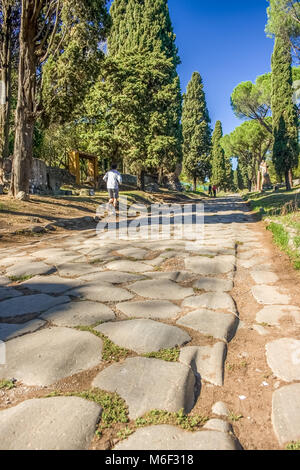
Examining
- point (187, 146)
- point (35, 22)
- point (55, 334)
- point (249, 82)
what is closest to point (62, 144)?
point (35, 22)

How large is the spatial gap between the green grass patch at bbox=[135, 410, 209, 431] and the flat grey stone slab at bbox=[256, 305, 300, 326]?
111 centimetres

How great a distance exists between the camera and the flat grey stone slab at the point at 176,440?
1.06 metres

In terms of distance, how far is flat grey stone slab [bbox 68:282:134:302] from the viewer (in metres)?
2.46

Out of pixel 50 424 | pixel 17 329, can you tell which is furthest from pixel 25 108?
pixel 50 424

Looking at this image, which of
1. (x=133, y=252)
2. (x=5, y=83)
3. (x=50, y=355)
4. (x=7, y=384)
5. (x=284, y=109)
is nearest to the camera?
(x=7, y=384)

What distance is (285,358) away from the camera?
63.7 inches

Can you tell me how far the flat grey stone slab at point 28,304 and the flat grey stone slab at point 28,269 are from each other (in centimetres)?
77

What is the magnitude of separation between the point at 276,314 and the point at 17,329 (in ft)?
6.18

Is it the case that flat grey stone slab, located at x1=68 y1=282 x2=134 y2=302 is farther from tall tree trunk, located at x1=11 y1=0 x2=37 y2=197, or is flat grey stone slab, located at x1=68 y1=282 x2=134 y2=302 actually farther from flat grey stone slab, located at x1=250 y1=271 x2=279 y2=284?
tall tree trunk, located at x1=11 y1=0 x2=37 y2=197

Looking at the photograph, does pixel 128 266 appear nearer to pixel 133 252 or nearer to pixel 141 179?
pixel 133 252

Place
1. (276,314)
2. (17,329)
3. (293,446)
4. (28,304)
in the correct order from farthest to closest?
(28,304) → (276,314) → (17,329) → (293,446)

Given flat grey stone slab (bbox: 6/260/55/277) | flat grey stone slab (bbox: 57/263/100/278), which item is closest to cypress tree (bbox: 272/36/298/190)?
flat grey stone slab (bbox: 57/263/100/278)

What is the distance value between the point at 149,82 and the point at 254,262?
64.0 ft
